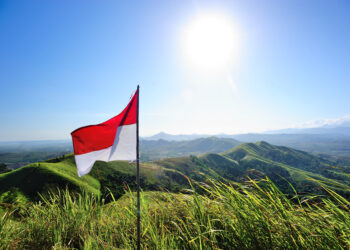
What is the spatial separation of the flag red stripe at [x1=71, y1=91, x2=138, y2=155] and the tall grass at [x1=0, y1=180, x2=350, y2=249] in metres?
2.15

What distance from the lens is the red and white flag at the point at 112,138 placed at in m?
4.30

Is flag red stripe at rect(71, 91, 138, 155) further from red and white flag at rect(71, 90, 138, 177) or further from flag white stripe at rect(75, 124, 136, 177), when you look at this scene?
flag white stripe at rect(75, 124, 136, 177)

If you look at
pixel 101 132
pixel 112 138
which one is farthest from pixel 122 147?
pixel 101 132

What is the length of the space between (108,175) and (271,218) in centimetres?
9049

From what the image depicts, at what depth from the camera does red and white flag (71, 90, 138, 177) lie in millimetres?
4305

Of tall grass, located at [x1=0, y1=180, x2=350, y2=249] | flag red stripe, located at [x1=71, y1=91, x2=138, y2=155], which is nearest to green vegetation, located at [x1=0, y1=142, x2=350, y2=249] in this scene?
tall grass, located at [x1=0, y1=180, x2=350, y2=249]

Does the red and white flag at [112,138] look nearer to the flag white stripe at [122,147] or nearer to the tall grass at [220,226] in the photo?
the flag white stripe at [122,147]

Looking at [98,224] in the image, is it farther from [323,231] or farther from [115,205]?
[323,231]

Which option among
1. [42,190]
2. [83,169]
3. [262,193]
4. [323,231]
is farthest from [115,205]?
[42,190]

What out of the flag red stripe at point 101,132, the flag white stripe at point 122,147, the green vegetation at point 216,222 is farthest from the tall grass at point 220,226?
the flag red stripe at point 101,132

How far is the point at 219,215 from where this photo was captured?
412 cm

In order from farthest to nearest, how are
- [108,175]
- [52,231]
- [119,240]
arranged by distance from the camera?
[108,175], [52,231], [119,240]

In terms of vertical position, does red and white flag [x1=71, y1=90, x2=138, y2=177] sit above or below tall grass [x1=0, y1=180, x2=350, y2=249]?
above

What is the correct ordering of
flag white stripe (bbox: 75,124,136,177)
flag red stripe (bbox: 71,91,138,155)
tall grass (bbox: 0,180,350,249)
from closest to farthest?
tall grass (bbox: 0,180,350,249) → flag red stripe (bbox: 71,91,138,155) → flag white stripe (bbox: 75,124,136,177)
